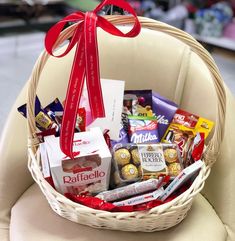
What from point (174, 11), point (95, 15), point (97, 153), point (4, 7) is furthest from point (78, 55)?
point (4, 7)

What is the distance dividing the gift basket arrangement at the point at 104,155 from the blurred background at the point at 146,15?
6.15 feet

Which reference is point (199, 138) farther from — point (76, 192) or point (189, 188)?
point (76, 192)

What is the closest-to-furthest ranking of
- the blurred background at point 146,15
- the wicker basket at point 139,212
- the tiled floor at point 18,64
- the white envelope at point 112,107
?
the wicker basket at point 139,212
the white envelope at point 112,107
the tiled floor at point 18,64
the blurred background at point 146,15

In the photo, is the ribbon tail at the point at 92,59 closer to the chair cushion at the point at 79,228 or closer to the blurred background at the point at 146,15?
the chair cushion at the point at 79,228

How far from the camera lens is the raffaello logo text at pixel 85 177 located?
2.57 ft

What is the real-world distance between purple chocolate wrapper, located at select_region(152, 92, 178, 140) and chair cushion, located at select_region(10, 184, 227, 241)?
0.21 meters

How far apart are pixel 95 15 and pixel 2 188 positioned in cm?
49

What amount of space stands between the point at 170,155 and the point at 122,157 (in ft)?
0.36

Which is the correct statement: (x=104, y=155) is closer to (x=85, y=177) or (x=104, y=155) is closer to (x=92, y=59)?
(x=85, y=177)

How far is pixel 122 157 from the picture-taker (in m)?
0.82

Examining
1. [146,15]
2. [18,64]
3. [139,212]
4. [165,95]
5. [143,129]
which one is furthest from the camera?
[146,15]

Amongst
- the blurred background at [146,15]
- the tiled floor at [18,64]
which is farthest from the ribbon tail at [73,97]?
the blurred background at [146,15]

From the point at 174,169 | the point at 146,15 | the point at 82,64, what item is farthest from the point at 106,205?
the point at 146,15

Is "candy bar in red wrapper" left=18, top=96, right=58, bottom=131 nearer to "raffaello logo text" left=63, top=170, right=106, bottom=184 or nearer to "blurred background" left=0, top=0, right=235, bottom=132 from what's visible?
"raffaello logo text" left=63, top=170, right=106, bottom=184
